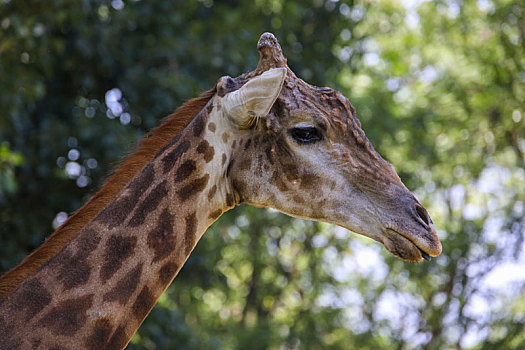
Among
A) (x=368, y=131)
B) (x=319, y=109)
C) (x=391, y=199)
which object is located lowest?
(x=368, y=131)

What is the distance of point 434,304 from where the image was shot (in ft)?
55.8

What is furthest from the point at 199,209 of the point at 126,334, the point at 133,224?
the point at 126,334

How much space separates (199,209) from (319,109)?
81 centimetres

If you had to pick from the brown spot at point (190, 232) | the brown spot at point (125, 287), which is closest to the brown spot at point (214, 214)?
the brown spot at point (190, 232)

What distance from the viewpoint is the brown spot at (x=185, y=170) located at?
3.58 m

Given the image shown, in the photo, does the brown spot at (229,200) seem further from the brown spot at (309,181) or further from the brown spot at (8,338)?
the brown spot at (8,338)

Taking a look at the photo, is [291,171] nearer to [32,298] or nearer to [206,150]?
[206,150]

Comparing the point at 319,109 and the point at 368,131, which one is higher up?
the point at 319,109

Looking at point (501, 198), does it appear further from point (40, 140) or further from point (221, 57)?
point (40, 140)

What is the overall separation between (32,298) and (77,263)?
0.81ft

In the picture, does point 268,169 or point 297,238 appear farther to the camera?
point 297,238

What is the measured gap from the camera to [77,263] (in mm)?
3330

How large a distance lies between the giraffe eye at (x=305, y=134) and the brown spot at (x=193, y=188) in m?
0.50

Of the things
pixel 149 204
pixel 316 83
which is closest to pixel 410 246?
pixel 149 204
